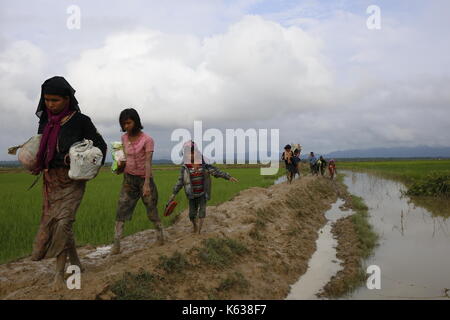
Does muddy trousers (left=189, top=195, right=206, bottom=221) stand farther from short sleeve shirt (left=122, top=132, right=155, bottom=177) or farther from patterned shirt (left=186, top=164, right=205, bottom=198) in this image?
short sleeve shirt (left=122, top=132, right=155, bottom=177)

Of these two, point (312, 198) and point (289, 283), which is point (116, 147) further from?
point (312, 198)

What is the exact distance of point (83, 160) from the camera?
2.88 m

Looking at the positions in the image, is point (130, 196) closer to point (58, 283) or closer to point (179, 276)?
point (179, 276)

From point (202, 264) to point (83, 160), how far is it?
1.91 meters

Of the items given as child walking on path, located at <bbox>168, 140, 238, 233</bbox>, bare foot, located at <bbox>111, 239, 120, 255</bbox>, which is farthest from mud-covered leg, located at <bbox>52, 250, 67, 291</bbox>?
child walking on path, located at <bbox>168, 140, 238, 233</bbox>

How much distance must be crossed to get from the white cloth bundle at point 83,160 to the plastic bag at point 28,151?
0.37 meters

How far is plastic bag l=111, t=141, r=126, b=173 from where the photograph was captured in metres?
4.00

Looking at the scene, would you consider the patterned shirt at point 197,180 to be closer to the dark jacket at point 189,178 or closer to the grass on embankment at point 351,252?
the dark jacket at point 189,178

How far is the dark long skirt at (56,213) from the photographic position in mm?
2898

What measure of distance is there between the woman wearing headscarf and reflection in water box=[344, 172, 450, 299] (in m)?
3.28

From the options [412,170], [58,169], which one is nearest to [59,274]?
[58,169]

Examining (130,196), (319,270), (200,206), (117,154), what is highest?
(117,154)
